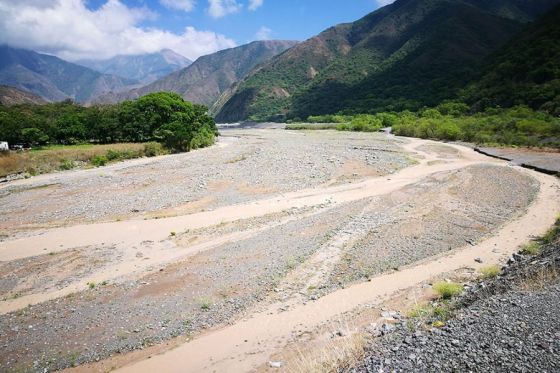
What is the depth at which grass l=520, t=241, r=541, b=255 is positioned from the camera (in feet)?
54.2

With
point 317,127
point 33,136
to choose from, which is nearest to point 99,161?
point 33,136

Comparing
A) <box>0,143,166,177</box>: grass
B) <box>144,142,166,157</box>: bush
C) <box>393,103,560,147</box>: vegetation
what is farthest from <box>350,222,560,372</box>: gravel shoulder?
<box>144,142,166,157</box>: bush

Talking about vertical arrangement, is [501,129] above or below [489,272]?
above

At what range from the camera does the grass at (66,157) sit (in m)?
44.7

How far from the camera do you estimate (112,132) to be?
2514 inches

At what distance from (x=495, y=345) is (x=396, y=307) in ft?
16.5

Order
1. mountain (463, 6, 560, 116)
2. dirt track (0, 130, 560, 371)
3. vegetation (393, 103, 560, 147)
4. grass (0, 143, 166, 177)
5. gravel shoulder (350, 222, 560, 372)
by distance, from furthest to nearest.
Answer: mountain (463, 6, 560, 116) < vegetation (393, 103, 560, 147) < grass (0, 143, 166, 177) < dirt track (0, 130, 560, 371) < gravel shoulder (350, 222, 560, 372)

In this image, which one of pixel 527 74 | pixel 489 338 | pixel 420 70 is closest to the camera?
pixel 489 338

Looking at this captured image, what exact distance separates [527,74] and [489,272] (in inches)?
3693

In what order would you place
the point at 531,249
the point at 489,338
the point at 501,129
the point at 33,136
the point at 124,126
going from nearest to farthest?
the point at 489,338, the point at 531,249, the point at 33,136, the point at 501,129, the point at 124,126

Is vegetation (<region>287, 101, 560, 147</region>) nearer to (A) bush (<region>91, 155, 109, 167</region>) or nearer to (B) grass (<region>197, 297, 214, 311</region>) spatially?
(B) grass (<region>197, 297, 214, 311</region>)

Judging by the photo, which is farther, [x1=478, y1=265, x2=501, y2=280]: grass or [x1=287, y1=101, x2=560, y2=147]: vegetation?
[x1=287, y1=101, x2=560, y2=147]: vegetation

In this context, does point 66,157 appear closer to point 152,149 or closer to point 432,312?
point 152,149

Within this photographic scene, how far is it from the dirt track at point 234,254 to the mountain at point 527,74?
51805mm
